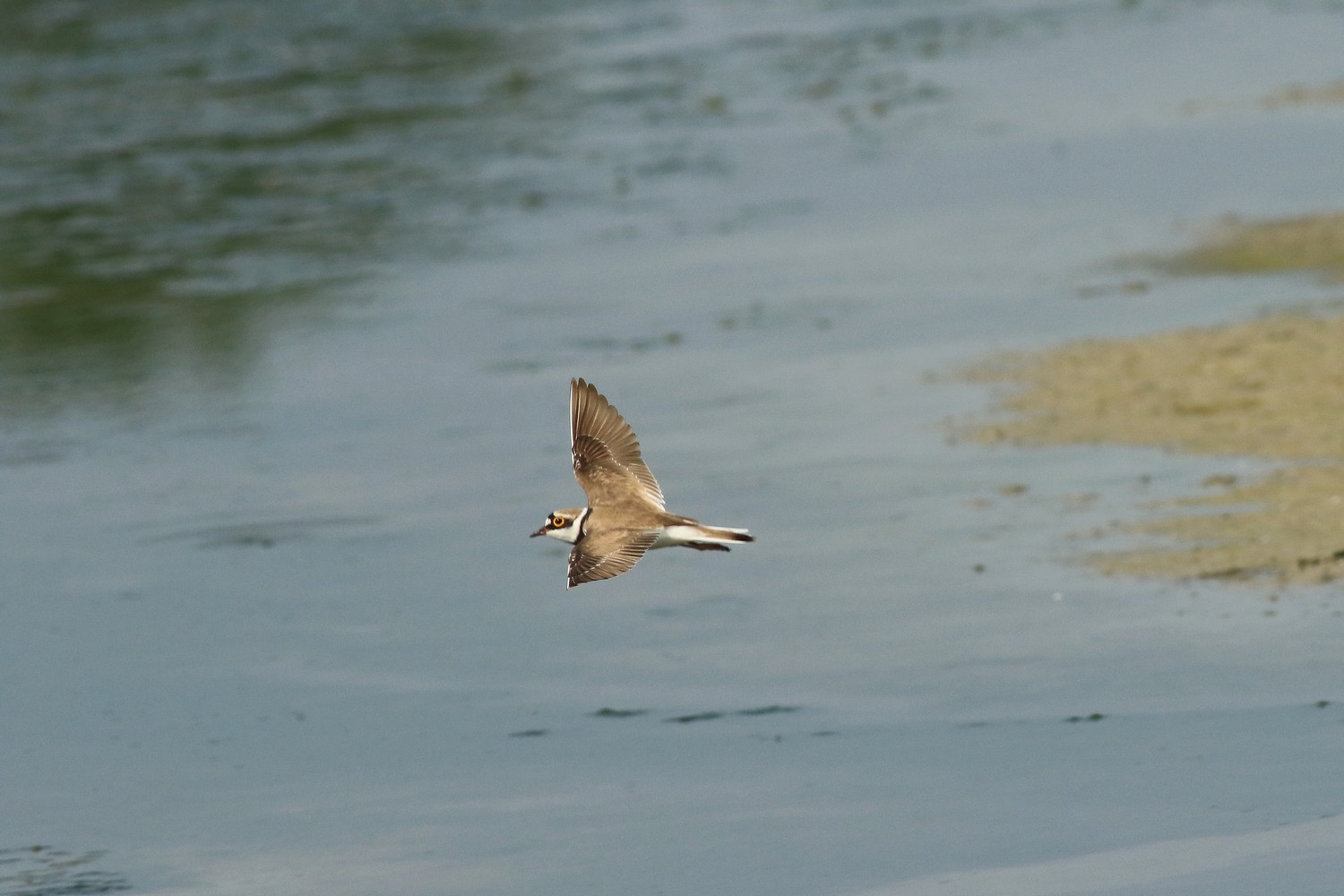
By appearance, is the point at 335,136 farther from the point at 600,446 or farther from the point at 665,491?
the point at 600,446

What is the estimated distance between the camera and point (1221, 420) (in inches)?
495

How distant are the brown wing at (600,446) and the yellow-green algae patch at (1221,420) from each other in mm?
2886

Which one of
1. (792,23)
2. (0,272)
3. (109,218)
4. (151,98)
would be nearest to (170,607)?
(0,272)

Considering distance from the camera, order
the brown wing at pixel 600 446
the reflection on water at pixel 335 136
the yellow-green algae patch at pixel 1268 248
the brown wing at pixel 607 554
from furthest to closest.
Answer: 1. the reflection on water at pixel 335 136
2. the yellow-green algae patch at pixel 1268 248
3. the brown wing at pixel 600 446
4. the brown wing at pixel 607 554

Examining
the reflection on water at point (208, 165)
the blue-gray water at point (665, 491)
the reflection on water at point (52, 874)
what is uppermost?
the reflection on water at point (208, 165)

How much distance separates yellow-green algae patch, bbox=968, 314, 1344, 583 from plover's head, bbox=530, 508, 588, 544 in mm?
3186

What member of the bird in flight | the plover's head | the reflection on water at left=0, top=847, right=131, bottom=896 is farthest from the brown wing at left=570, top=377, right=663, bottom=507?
the reflection on water at left=0, top=847, right=131, bottom=896

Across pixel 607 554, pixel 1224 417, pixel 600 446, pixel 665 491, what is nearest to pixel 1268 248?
pixel 1224 417

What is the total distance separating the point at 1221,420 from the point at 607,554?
5.70 meters

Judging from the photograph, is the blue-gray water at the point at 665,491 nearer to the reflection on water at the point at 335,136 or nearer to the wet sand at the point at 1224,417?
the reflection on water at the point at 335,136

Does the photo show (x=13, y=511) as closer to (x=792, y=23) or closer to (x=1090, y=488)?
(x=1090, y=488)

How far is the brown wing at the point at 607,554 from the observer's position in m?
7.70

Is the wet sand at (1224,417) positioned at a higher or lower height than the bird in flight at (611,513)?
lower

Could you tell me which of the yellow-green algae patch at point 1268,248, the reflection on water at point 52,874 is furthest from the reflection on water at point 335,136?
the reflection on water at point 52,874
